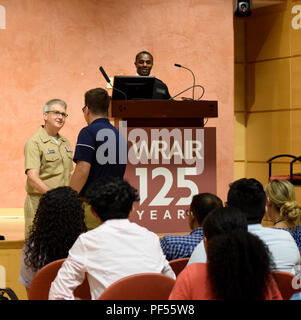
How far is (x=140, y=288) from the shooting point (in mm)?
1626

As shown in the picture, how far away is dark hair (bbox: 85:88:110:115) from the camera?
3.01m

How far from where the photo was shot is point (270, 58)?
726cm

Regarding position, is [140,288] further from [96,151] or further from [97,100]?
[97,100]

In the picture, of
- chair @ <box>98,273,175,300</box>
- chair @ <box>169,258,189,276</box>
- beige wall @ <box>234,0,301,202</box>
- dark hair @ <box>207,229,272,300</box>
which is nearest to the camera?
dark hair @ <box>207,229,272,300</box>

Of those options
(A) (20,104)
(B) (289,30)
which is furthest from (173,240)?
(B) (289,30)

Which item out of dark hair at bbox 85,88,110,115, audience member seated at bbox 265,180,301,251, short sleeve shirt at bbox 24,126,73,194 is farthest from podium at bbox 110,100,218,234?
audience member seated at bbox 265,180,301,251

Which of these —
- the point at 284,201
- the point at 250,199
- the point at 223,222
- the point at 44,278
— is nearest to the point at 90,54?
the point at 284,201

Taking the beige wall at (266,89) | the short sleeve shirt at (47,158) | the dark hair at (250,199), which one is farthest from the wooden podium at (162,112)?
the beige wall at (266,89)

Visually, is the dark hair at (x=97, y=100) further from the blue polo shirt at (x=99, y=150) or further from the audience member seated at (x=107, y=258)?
Result: the audience member seated at (x=107, y=258)

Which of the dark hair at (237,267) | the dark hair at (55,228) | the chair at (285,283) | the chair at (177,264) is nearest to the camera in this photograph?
the dark hair at (237,267)

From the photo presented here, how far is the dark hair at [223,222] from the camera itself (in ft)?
5.51

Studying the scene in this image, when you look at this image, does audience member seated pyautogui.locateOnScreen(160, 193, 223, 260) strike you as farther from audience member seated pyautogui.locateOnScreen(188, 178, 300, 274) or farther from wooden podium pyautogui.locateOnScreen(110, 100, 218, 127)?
wooden podium pyautogui.locateOnScreen(110, 100, 218, 127)

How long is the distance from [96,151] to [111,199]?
97 centimetres

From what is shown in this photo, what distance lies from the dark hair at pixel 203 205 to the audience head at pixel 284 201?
38 centimetres
